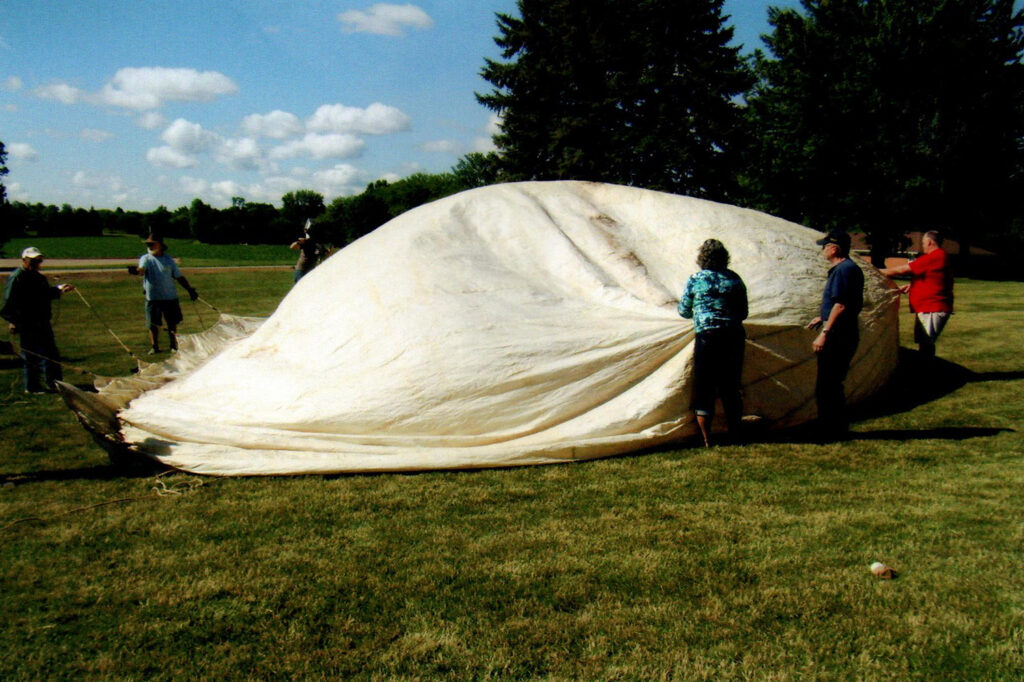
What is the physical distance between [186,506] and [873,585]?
4.38m

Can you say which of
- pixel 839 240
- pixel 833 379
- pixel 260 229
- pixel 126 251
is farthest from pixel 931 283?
pixel 260 229

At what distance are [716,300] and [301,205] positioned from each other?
108567 millimetres

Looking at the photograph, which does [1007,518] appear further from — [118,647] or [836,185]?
[836,185]

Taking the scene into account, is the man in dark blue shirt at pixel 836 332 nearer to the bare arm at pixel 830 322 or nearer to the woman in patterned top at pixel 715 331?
the bare arm at pixel 830 322

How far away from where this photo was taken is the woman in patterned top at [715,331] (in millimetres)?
5754

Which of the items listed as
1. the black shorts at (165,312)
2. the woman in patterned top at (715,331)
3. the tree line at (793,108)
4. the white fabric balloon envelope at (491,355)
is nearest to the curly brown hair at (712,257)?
the woman in patterned top at (715,331)

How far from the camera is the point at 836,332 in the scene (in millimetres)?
6129

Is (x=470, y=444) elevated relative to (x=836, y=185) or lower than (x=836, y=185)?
lower

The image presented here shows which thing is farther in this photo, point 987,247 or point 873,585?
point 987,247

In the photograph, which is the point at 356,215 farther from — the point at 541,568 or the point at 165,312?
the point at 541,568

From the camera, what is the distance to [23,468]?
600cm

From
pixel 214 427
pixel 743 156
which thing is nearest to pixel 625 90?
pixel 743 156

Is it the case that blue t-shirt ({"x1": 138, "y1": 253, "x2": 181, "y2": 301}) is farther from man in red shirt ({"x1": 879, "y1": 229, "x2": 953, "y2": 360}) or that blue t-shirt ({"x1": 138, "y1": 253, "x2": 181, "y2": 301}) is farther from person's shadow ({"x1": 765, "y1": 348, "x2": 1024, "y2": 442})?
man in red shirt ({"x1": 879, "y1": 229, "x2": 953, "y2": 360})

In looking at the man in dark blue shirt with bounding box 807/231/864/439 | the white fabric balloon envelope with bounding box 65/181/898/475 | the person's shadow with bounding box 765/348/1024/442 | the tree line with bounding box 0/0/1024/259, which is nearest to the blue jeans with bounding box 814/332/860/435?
the man in dark blue shirt with bounding box 807/231/864/439
